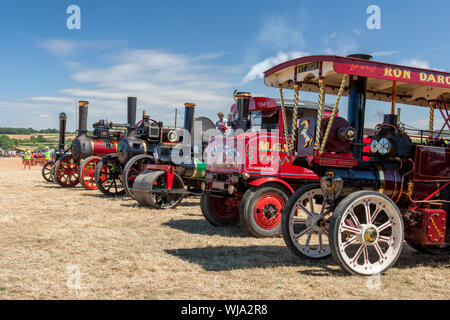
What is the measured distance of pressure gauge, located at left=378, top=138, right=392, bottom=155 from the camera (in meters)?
4.75

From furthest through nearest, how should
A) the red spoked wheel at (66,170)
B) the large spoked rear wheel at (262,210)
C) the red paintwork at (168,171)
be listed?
the red spoked wheel at (66,170)
the red paintwork at (168,171)
the large spoked rear wheel at (262,210)

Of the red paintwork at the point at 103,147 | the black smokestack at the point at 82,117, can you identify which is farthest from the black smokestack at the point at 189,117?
the black smokestack at the point at 82,117

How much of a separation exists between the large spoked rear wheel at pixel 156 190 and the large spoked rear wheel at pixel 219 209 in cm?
166

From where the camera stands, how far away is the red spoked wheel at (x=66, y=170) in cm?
1470

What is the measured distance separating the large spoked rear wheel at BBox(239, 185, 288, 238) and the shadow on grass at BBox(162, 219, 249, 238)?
1.11 feet

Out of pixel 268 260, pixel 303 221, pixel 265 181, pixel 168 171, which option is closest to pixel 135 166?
pixel 168 171

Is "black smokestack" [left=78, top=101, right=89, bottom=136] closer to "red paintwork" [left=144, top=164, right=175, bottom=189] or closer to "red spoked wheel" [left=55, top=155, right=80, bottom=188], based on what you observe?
"red spoked wheel" [left=55, top=155, right=80, bottom=188]

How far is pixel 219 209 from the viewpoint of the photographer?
734cm

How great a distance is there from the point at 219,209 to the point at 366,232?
3.42m

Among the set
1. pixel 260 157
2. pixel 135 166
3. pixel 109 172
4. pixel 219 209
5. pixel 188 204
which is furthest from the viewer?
pixel 109 172

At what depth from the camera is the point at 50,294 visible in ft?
11.8

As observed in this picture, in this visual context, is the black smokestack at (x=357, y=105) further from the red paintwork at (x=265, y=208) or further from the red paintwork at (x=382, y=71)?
the red paintwork at (x=265, y=208)

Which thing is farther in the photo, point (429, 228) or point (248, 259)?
point (248, 259)

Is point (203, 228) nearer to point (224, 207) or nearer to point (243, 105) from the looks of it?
point (224, 207)
